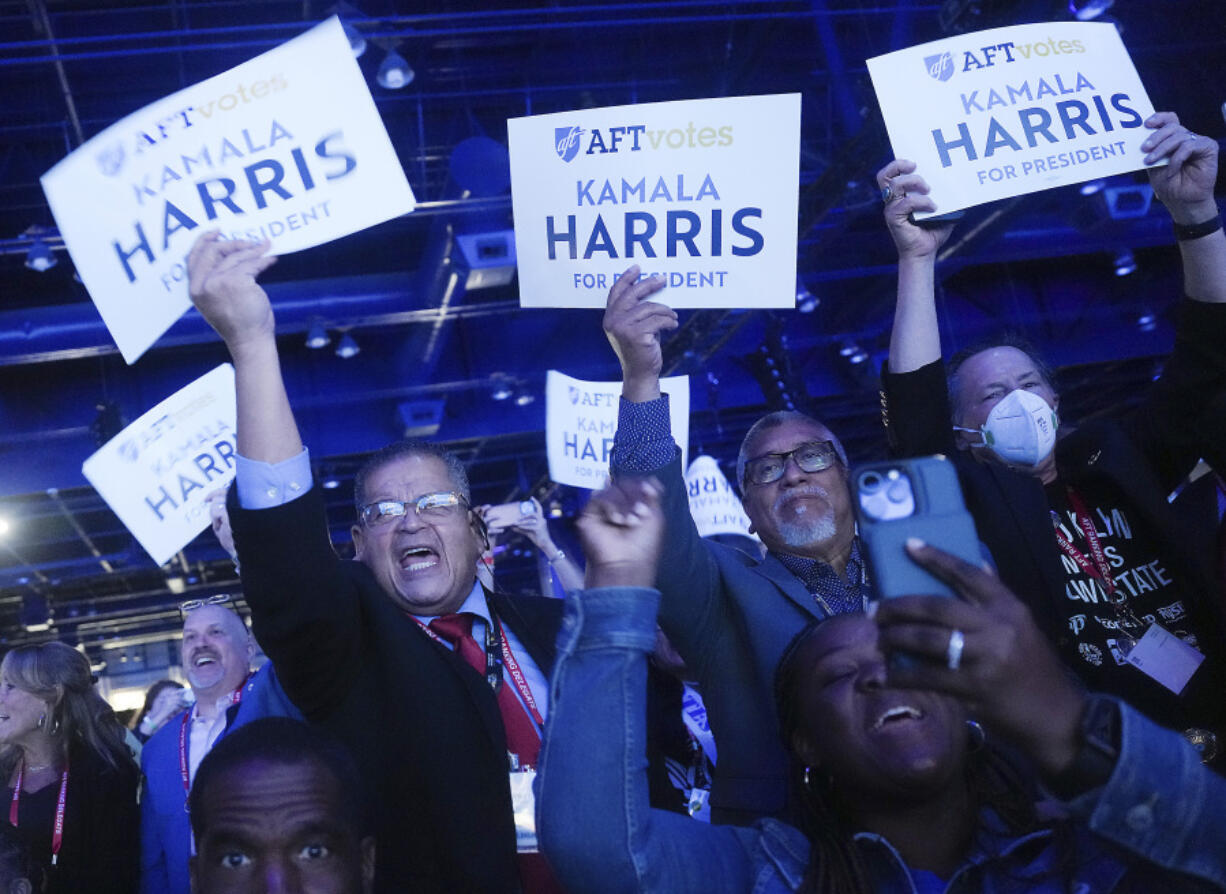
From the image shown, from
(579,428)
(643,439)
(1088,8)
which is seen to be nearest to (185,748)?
(643,439)

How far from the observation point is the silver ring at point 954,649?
1.07 m

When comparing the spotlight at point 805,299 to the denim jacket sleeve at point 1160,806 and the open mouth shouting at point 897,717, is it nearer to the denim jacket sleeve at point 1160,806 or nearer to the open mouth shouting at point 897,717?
the open mouth shouting at point 897,717

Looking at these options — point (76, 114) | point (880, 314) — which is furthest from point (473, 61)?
point (880, 314)

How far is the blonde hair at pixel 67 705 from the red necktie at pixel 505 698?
179 cm

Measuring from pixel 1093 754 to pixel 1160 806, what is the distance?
0.30 feet

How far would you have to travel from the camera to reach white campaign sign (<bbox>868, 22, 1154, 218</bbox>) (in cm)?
296

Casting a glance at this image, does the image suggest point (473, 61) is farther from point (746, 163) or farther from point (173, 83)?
point (746, 163)

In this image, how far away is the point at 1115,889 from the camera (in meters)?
1.50

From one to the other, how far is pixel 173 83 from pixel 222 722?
16.7 feet

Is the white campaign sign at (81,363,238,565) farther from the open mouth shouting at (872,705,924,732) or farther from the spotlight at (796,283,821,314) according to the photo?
the spotlight at (796,283,821,314)

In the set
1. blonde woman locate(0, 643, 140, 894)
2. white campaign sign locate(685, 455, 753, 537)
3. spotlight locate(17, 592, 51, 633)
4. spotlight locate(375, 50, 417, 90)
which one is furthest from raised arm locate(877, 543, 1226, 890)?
spotlight locate(17, 592, 51, 633)

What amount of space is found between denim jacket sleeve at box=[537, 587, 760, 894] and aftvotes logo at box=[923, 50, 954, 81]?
A: 7.18 feet

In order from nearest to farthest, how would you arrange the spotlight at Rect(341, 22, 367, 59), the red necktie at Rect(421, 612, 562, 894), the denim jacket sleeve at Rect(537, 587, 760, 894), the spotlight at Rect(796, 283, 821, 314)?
1. the denim jacket sleeve at Rect(537, 587, 760, 894)
2. the red necktie at Rect(421, 612, 562, 894)
3. the spotlight at Rect(341, 22, 367, 59)
4. the spotlight at Rect(796, 283, 821, 314)

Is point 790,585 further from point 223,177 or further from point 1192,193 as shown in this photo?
point 223,177
